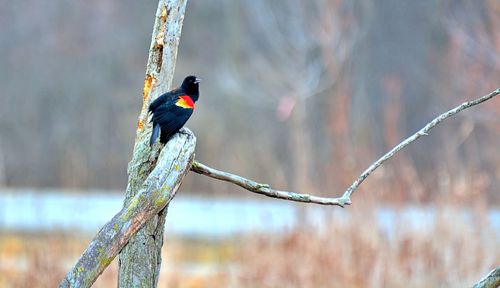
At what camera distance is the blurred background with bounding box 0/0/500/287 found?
5.95 m

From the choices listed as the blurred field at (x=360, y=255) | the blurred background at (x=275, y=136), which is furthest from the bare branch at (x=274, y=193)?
the blurred field at (x=360, y=255)

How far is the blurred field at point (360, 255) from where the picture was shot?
5.71 m

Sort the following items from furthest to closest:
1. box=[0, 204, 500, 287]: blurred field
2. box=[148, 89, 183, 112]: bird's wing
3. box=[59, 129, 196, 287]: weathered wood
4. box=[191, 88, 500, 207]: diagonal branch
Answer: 1. box=[0, 204, 500, 287]: blurred field
2. box=[148, 89, 183, 112]: bird's wing
3. box=[191, 88, 500, 207]: diagonal branch
4. box=[59, 129, 196, 287]: weathered wood

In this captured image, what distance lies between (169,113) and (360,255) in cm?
330

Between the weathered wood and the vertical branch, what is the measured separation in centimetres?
5

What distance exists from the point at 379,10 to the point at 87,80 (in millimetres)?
5858

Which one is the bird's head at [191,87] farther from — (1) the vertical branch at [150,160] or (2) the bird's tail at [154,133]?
(2) the bird's tail at [154,133]

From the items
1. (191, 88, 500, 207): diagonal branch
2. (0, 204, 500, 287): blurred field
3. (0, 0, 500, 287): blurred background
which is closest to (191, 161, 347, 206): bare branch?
(191, 88, 500, 207): diagonal branch

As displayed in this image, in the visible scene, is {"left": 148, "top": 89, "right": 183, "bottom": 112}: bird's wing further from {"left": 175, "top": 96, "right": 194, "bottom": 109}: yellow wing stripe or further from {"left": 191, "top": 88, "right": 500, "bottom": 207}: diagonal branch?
{"left": 191, "top": 88, "right": 500, "bottom": 207}: diagonal branch

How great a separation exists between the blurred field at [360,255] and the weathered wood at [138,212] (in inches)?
121

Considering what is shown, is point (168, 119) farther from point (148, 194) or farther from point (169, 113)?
point (148, 194)

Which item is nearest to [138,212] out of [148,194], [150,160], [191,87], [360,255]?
[148,194]

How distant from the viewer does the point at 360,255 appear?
19.0 feet

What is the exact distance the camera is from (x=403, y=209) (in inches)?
246
